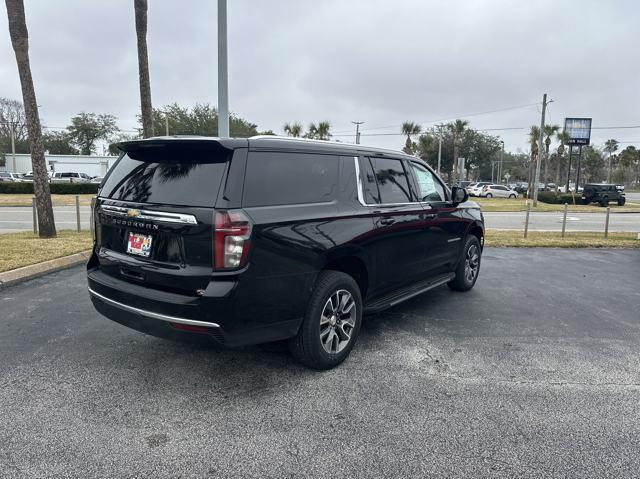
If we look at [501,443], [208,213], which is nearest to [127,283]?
[208,213]

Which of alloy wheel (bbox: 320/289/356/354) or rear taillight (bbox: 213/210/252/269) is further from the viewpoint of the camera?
alloy wheel (bbox: 320/289/356/354)

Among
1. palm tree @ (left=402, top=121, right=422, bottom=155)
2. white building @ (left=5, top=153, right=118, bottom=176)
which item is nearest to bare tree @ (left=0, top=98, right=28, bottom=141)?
white building @ (left=5, top=153, right=118, bottom=176)

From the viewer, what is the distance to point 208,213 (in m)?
3.03

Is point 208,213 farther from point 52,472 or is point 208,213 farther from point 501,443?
A: point 501,443

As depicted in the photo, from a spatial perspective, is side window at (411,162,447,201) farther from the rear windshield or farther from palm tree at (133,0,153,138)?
palm tree at (133,0,153,138)

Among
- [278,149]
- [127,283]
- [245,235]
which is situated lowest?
[127,283]

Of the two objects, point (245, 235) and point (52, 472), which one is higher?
point (245, 235)

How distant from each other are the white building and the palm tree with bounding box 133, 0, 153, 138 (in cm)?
3801

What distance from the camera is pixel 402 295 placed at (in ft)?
15.4

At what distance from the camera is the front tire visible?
355cm

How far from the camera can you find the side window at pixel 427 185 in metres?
5.17

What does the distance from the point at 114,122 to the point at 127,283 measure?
72.9m

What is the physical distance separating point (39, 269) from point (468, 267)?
20.6ft

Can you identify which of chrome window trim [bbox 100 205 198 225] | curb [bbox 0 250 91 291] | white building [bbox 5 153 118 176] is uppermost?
white building [bbox 5 153 118 176]
